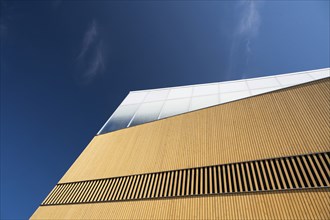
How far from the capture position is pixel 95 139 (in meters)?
13.9

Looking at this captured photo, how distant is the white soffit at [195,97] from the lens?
1334 centimetres

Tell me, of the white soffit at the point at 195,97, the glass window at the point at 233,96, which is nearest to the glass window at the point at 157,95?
the white soffit at the point at 195,97

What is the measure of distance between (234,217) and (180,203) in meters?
1.91

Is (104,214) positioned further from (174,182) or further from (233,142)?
(233,142)

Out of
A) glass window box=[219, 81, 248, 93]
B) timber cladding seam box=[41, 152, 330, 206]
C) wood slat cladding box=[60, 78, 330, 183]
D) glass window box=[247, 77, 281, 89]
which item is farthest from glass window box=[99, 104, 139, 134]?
glass window box=[247, 77, 281, 89]

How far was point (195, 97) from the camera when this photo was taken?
14609 mm

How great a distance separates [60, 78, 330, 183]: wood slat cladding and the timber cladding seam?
0.76 feet

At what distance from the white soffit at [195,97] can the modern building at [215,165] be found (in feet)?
0.83

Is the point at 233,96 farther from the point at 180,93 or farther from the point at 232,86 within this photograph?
the point at 180,93

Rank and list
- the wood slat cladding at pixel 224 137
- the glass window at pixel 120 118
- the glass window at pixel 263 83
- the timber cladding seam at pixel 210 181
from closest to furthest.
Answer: the timber cladding seam at pixel 210 181 → the wood slat cladding at pixel 224 137 → the glass window at pixel 263 83 → the glass window at pixel 120 118

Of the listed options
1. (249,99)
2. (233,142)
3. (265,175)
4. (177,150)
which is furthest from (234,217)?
(249,99)


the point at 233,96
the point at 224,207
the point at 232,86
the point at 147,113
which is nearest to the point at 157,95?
the point at 147,113

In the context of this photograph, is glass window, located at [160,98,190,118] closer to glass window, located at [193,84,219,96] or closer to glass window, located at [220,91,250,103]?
glass window, located at [193,84,219,96]

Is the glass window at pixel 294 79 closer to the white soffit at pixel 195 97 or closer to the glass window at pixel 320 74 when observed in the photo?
the white soffit at pixel 195 97
